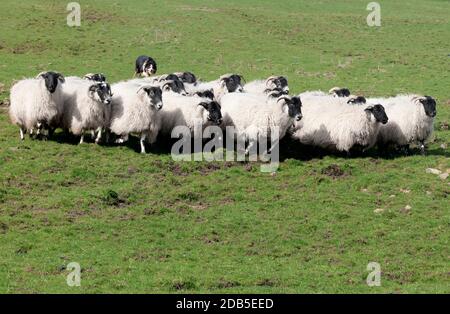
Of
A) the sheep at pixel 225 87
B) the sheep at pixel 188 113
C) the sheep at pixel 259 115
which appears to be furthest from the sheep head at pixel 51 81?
the sheep at pixel 259 115

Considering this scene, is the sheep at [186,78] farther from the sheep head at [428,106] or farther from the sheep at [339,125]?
the sheep head at [428,106]

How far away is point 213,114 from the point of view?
2044cm

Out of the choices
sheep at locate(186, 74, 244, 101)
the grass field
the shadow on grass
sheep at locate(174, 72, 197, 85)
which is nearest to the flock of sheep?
the shadow on grass

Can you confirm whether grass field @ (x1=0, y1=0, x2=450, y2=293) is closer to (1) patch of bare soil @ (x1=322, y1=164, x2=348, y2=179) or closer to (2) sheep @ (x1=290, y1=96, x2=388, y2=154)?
(1) patch of bare soil @ (x1=322, y1=164, x2=348, y2=179)

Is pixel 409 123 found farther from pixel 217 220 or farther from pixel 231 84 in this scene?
pixel 217 220

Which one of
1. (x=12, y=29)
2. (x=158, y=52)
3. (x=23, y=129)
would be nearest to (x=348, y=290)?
(x=23, y=129)

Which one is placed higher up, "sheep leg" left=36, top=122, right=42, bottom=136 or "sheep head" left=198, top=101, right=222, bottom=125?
"sheep head" left=198, top=101, right=222, bottom=125

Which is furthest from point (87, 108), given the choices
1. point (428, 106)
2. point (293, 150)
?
point (428, 106)

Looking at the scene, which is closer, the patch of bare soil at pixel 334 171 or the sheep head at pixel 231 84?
the patch of bare soil at pixel 334 171

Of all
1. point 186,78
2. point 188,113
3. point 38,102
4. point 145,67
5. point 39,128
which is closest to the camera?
point 38,102

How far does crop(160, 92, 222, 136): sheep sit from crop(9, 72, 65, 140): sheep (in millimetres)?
2929

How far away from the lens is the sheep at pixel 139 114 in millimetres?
20062

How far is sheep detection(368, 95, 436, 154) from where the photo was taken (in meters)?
20.2

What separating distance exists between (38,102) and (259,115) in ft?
19.5
